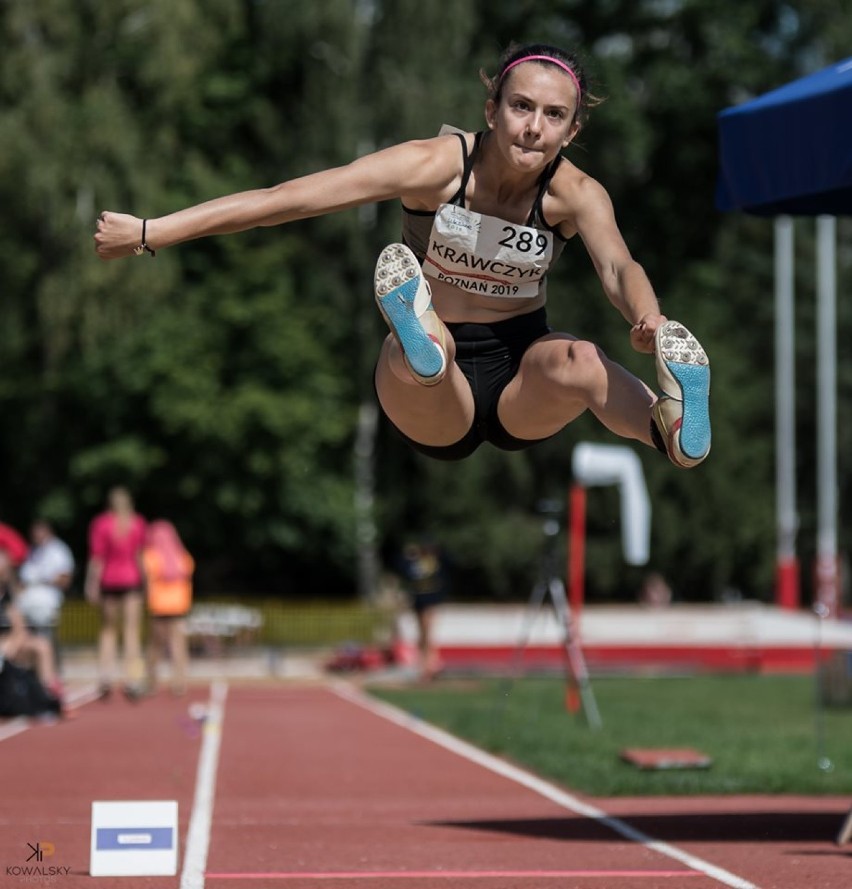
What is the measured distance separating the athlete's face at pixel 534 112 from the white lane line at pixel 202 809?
2.85 m

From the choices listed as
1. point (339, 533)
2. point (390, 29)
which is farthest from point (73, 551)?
point (390, 29)

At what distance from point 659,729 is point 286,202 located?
9131 millimetres

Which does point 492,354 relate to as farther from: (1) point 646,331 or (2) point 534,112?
(1) point 646,331

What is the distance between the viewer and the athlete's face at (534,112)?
6.21m

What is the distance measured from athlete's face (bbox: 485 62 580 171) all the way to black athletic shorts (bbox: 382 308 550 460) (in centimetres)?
74

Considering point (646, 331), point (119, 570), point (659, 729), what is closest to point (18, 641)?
point (119, 570)

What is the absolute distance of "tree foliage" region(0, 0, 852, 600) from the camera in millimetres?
30656

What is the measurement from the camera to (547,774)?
35.8 ft

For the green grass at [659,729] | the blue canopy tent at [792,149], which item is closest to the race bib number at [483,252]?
the blue canopy tent at [792,149]

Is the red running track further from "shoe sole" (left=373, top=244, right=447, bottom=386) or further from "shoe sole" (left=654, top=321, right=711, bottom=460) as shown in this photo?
"shoe sole" (left=373, top=244, right=447, bottom=386)

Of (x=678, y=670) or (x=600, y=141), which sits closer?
(x=678, y=670)

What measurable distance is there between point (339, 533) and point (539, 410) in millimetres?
28367

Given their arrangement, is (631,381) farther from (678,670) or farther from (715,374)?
(715,374)

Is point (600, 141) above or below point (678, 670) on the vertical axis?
above
